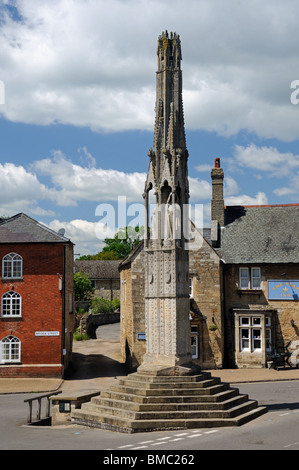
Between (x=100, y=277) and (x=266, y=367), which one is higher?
(x=100, y=277)

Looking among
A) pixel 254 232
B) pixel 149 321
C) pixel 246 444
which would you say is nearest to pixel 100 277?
pixel 254 232

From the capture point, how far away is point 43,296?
28703 mm

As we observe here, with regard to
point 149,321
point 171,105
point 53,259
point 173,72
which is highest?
point 173,72

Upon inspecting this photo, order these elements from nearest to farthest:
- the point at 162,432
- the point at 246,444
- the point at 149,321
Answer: the point at 246,444, the point at 162,432, the point at 149,321

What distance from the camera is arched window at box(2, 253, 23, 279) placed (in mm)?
28938

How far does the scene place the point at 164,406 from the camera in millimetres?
15633

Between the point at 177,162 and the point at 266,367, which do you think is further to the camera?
the point at 266,367

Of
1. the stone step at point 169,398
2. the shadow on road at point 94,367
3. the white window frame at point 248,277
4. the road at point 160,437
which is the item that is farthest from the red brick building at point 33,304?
→ the stone step at point 169,398

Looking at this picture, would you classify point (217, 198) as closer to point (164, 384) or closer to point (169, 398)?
point (164, 384)

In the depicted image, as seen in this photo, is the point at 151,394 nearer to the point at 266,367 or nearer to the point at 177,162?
the point at 177,162

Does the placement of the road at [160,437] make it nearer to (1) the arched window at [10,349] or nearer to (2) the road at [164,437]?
(2) the road at [164,437]

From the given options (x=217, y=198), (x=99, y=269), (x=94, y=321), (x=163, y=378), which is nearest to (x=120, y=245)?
(x=99, y=269)

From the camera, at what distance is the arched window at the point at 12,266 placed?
28.9 metres
